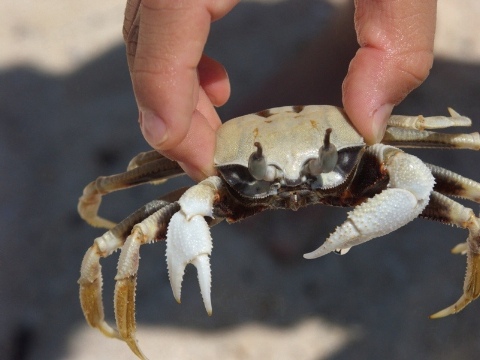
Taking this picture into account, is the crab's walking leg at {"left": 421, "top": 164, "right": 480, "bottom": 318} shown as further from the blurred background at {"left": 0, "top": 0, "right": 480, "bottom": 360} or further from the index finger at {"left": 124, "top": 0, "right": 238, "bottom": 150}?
the index finger at {"left": 124, "top": 0, "right": 238, "bottom": 150}

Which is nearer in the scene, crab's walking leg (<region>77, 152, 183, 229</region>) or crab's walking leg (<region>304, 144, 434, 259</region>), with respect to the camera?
crab's walking leg (<region>304, 144, 434, 259</region>)

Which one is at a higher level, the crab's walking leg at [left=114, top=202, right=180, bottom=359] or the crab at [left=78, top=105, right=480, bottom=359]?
the crab at [left=78, top=105, right=480, bottom=359]

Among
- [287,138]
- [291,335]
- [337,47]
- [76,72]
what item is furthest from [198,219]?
[76,72]

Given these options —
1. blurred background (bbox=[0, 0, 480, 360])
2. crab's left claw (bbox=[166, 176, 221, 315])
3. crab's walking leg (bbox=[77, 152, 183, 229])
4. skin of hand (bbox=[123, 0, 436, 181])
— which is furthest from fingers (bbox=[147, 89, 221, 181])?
blurred background (bbox=[0, 0, 480, 360])

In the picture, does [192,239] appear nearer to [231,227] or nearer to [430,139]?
[430,139]

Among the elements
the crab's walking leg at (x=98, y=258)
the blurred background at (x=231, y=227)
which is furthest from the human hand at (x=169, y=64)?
the blurred background at (x=231, y=227)

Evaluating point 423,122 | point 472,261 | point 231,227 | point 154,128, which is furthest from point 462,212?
point 231,227

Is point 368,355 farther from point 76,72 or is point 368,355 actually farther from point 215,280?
point 76,72
